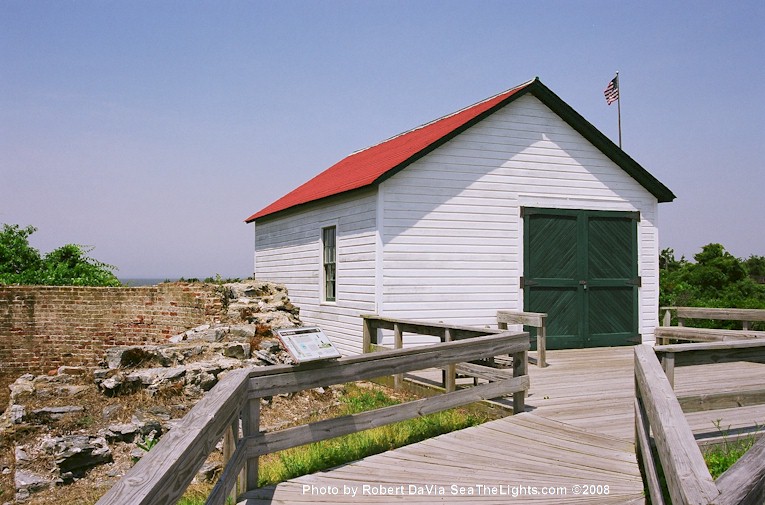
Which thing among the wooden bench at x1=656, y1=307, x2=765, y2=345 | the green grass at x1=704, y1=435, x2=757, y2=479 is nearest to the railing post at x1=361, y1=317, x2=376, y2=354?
the wooden bench at x1=656, y1=307, x2=765, y2=345

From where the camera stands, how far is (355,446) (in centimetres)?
643

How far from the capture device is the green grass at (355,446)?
5686 mm

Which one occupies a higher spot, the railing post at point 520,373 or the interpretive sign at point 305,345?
the interpretive sign at point 305,345

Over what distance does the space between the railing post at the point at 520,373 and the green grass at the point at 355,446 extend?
0.43 m

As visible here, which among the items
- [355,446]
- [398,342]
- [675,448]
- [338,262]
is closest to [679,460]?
[675,448]

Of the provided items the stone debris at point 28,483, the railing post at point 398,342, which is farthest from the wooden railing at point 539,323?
the stone debris at point 28,483

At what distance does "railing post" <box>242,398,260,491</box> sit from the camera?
5.03 metres

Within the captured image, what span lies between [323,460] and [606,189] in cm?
1045

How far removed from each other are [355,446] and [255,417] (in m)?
1.64

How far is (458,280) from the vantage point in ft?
42.2

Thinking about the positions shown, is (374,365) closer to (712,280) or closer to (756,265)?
(712,280)

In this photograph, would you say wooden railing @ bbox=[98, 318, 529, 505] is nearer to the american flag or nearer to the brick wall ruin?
the brick wall ruin

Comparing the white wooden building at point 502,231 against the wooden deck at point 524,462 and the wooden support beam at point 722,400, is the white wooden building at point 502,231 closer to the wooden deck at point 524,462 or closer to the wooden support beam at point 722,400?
the wooden deck at point 524,462

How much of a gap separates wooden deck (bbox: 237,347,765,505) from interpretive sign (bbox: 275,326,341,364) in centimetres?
98
